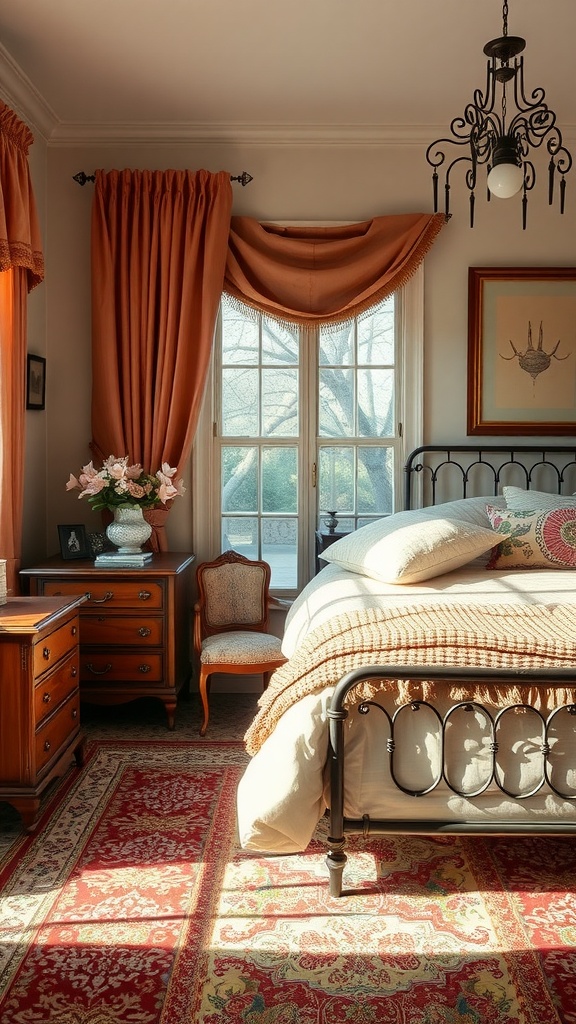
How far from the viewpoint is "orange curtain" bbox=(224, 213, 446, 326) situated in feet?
13.6

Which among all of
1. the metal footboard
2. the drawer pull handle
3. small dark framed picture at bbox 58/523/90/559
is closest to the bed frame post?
the metal footboard

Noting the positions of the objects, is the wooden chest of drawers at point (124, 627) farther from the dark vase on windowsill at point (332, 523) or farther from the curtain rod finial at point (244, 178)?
the curtain rod finial at point (244, 178)

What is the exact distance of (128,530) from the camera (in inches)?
151

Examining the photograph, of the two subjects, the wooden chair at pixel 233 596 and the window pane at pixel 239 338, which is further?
the window pane at pixel 239 338

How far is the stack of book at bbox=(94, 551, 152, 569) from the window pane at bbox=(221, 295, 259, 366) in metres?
1.15

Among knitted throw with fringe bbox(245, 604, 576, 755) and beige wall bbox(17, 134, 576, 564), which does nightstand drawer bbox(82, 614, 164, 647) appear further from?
knitted throw with fringe bbox(245, 604, 576, 755)

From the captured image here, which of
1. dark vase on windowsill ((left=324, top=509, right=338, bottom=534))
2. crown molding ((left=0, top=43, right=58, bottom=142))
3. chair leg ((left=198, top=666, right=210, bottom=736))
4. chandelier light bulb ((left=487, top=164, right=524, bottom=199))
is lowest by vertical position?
chair leg ((left=198, top=666, right=210, bottom=736))

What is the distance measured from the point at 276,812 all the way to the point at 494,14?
287 cm

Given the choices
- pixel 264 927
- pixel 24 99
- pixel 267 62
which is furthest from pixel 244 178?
pixel 264 927

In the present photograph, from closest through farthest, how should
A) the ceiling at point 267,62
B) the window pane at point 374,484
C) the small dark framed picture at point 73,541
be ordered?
1. the ceiling at point 267,62
2. the small dark framed picture at point 73,541
3. the window pane at point 374,484

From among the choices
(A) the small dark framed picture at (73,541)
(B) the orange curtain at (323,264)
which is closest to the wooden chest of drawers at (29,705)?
(A) the small dark framed picture at (73,541)

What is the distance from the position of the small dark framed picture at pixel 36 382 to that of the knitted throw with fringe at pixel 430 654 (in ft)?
7.23

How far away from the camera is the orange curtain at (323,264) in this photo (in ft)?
13.6

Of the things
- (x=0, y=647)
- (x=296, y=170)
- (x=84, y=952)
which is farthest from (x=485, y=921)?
(x=296, y=170)
